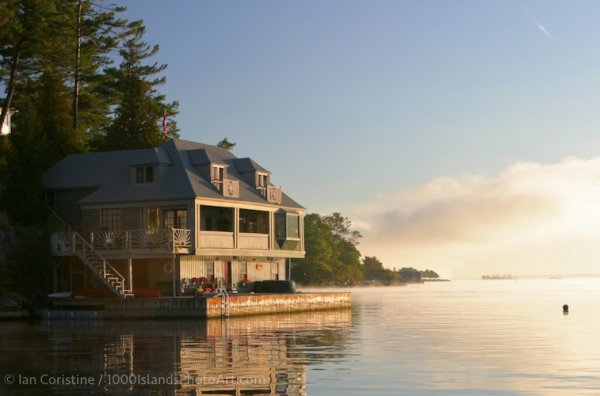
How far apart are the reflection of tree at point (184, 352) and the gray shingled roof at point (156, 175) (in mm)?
Answer: 10201

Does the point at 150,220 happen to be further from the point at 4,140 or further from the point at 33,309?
the point at 4,140

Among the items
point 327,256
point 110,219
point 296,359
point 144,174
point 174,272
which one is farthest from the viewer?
point 327,256

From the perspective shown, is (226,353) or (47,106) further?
(47,106)

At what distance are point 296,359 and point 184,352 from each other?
13.4 feet

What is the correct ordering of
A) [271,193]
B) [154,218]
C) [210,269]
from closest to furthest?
[154,218]
[210,269]
[271,193]

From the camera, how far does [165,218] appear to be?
182 ft

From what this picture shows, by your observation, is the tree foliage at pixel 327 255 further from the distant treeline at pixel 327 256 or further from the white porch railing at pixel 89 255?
the white porch railing at pixel 89 255

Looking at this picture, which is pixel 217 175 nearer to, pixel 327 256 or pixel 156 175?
pixel 156 175

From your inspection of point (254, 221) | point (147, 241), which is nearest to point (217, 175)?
point (254, 221)

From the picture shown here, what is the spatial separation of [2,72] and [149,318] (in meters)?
39.7

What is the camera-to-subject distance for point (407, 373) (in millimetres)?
23375

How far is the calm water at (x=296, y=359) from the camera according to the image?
2052cm

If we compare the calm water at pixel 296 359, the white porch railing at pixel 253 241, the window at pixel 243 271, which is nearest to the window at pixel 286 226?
the white porch railing at pixel 253 241

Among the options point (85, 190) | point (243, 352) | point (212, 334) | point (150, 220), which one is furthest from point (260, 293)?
point (243, 352)
